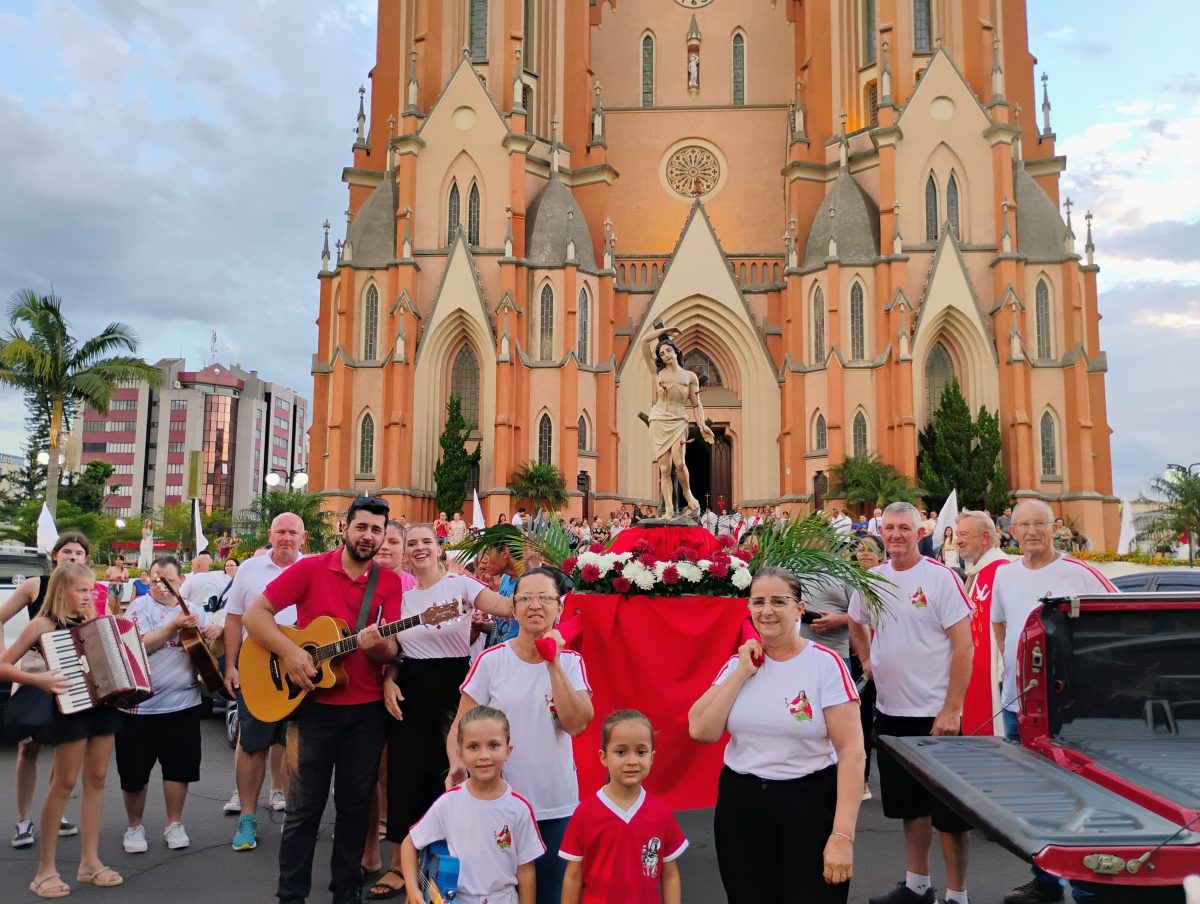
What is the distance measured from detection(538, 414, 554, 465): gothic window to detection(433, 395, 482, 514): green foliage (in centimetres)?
225

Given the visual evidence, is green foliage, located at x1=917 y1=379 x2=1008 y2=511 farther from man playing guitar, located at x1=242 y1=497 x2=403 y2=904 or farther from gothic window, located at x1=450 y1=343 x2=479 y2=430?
man playing guitar, located at x1=242 y1=497 x2=403 y2=904

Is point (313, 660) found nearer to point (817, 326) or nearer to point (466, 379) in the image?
point (466, 379)

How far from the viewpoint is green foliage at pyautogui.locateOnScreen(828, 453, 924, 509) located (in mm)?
29891

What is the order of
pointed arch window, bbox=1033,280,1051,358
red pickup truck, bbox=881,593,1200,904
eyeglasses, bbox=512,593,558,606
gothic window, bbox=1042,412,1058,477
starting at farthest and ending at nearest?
pointed arch window, bbox=1033,280,1051,358, gothic window, bbox=1042,412,1058,477, eyeglasses, bbox=512,593,558,606, red pickup truck, bbox=881,593,1200,904

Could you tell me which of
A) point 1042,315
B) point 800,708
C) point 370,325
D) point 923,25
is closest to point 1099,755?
point 800,708

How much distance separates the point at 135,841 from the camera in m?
6.38

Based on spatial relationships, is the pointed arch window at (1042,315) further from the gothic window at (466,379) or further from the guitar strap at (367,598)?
the guitar strap at (367,598)

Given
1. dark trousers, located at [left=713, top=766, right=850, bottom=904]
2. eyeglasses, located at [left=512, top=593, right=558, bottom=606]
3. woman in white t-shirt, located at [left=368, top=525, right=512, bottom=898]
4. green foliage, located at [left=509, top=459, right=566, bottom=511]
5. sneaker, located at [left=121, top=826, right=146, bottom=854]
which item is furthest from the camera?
green foliage, located at [left=509, top=459, right=566, bottom=511]

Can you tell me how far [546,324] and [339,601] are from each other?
29208mm

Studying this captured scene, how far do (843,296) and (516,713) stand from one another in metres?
30.9

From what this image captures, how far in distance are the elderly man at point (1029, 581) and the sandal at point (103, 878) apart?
5258 mm

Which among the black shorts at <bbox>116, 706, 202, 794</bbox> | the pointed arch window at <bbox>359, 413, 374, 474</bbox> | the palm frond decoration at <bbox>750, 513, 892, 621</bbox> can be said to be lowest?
the black shorts at <bbox>116, 706, 202, 794</bbox>

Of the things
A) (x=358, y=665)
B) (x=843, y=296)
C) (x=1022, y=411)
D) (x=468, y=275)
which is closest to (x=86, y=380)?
(x=468, y=275)

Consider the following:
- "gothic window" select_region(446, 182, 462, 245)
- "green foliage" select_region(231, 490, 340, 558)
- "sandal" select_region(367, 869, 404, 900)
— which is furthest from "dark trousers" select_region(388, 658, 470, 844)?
"gothic window" select_region(446, 182, 462, 245)
